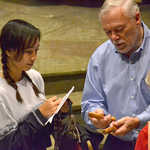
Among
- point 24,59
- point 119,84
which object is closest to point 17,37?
point 24,59

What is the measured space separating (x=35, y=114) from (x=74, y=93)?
4.33 feet

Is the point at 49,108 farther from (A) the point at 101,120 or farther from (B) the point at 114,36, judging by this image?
(B) the point at 114,36

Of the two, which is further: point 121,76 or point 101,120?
point 121,76

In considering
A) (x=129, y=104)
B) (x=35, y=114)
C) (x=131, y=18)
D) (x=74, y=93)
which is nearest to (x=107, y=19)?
(x=131, y=18)

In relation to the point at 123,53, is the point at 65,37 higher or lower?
lower

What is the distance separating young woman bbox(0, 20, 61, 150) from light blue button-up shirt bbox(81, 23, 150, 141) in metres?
0.28

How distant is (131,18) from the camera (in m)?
1.46

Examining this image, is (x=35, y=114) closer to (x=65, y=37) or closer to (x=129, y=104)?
(x=129, y=104)

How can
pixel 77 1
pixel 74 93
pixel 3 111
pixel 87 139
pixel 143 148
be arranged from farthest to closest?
1. pixel 77 1
2. pixel 74 93
3. pixel 87 139
4. pixel 3 111
5. pixel 143 148

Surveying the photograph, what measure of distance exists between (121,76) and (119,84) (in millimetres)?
43

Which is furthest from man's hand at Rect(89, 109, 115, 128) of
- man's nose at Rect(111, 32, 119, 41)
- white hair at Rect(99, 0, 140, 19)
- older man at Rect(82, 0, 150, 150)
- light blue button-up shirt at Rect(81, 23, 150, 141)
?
white hair at Rect(99, 0, 140, 19)

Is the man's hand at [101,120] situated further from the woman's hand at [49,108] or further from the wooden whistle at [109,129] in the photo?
the woman's hand at [49,108]

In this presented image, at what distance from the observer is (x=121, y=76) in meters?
1.58

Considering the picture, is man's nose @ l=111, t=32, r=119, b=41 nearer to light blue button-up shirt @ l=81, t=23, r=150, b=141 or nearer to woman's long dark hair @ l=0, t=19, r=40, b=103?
light blue button-up shirt @ l=81, t=23, r=150, b=141
